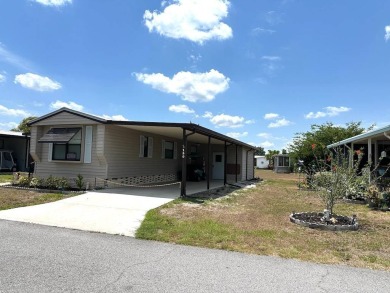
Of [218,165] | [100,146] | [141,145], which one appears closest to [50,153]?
[100,146]

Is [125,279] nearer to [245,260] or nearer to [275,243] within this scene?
[245,260]

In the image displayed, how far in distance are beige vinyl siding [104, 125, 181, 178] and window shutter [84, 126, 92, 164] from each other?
0.82 m

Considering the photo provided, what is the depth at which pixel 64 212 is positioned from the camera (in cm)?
860

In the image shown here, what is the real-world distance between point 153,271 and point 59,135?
10.9 m

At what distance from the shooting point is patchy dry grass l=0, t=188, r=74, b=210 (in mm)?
9773

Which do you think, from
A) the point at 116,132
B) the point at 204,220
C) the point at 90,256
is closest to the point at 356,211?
the point at 204,220

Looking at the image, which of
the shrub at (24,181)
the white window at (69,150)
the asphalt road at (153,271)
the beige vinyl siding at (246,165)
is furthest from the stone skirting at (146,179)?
the asphalt road at (153,271)

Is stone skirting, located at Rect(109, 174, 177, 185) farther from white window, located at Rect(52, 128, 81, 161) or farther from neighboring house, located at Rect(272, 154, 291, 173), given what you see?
neighboring house, located at Rect(272, 154, 291, 173)

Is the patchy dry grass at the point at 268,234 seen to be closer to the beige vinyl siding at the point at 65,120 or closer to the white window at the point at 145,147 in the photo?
the beige vinyl siding at the point at 65,120

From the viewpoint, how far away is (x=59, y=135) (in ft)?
45.3

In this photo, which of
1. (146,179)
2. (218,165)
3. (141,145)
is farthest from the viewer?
(218,165)

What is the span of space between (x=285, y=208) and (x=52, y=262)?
7645 millimetres

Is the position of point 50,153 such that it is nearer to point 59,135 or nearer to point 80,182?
point 59,135

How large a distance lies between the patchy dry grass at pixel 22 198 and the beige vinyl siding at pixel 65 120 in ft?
10.5
